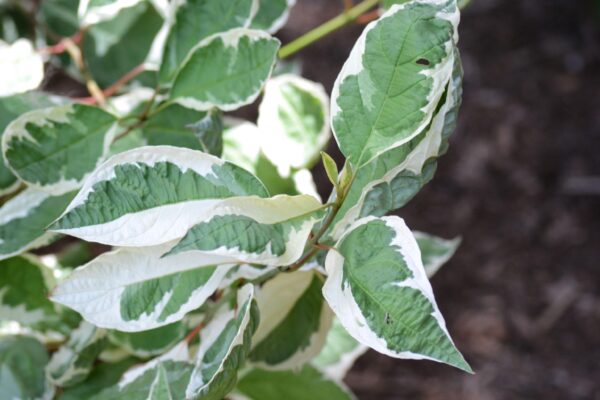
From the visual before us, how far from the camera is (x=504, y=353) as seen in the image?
1.90m

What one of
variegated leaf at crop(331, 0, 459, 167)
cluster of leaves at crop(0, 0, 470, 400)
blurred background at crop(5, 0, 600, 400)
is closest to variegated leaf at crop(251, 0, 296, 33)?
cluster of leaves at crop(0, 0, 470, 400)

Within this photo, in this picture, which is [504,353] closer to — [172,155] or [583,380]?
[583,380]

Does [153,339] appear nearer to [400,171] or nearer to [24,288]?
[24,288]

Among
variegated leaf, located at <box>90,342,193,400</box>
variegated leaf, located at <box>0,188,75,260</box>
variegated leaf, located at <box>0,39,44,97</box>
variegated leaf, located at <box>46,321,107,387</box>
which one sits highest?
variegated leaf, located at <box>0,39,44,97</box>

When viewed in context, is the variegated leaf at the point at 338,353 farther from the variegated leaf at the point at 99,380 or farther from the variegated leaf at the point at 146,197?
the variegated leaf at the point at 146,197

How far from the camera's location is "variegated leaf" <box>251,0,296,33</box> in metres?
0.76

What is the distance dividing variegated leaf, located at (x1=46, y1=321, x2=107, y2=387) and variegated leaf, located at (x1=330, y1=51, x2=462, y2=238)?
0.26 meters

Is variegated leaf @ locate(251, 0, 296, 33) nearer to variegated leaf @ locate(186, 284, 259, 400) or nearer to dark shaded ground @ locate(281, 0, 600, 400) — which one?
variegated leaf @ locate(186, 284, 259, 400)

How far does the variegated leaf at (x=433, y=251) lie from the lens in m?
0.83

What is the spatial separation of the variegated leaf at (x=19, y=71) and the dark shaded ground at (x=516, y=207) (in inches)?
50.2

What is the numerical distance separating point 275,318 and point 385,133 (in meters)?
0.28

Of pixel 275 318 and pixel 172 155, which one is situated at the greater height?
pixel 172 155

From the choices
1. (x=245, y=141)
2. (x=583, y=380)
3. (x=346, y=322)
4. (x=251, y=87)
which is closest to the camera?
(x=346, y=322)

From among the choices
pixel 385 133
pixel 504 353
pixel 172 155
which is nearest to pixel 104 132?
pixel 172 155
